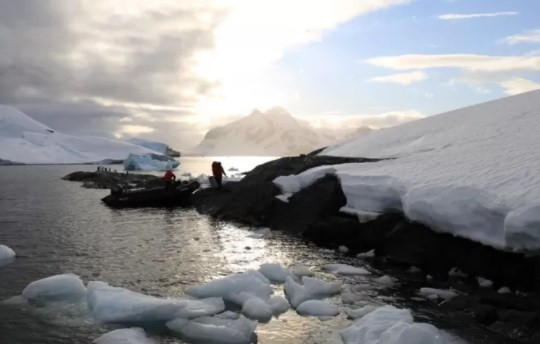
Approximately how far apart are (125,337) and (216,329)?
1699mm

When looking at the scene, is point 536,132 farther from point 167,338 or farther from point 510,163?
point 167,338

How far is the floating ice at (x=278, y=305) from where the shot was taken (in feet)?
34.5

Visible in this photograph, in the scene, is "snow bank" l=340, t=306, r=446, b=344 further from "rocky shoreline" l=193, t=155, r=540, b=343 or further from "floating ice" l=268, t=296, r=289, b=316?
"rocky shoreline" l=193, t=155, r=540, b=343

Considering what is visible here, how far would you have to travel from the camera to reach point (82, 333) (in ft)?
29.7

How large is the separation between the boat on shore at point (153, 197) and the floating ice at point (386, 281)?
764 inches

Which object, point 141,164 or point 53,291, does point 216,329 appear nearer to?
point 53,291

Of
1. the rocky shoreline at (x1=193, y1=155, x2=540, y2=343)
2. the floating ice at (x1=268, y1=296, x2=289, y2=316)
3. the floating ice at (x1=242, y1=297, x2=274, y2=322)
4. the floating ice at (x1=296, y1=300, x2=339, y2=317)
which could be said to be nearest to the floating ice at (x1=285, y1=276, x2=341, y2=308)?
the floating ice at (x1=268, y1=296, x2=289, y2=316)

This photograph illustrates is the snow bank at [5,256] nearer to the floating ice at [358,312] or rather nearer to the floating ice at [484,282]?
the floating ice at [358,312]

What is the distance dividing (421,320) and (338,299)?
2.14 meters

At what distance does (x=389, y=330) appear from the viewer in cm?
848

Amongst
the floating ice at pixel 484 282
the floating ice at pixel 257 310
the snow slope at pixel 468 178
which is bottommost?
the floating ice at pixel 257 310

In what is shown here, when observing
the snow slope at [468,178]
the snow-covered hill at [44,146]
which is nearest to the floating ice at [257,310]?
the snow slope at [468,178]

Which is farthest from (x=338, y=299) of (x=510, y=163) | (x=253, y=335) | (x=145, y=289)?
(x=510, y=163)

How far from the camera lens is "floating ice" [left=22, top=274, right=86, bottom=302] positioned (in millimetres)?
10917
